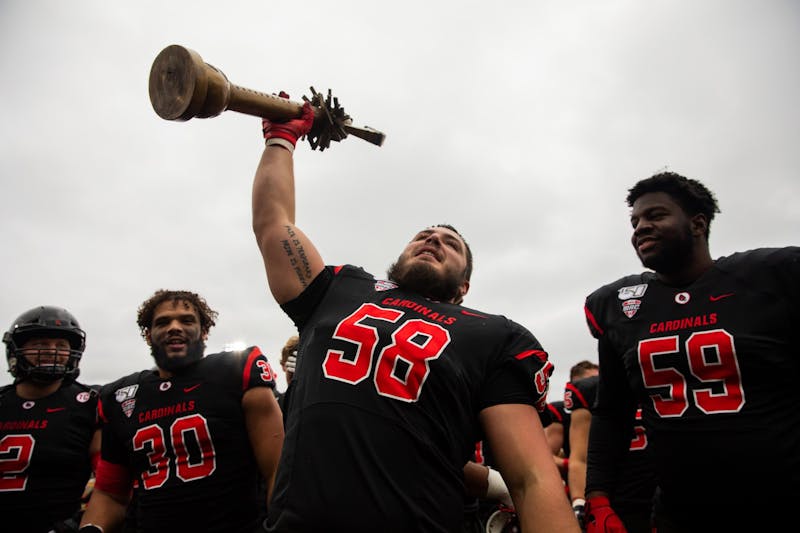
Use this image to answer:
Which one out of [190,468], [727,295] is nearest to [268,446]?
[190,468]

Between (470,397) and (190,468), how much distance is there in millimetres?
2543

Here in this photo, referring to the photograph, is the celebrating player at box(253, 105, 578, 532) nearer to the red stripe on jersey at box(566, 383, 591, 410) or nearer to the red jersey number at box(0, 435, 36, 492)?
the red stripe on jersey at box(566, 383, 591, 410)

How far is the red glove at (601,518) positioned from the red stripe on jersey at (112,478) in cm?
341

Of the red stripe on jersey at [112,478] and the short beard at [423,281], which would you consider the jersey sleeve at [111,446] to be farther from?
the short beard at [423,281]

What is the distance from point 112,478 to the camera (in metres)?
4.02

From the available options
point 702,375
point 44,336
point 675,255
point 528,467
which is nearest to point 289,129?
point 528,467

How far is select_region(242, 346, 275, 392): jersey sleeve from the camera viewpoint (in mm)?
3982

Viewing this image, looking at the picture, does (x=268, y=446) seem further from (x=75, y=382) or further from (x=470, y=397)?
(x=75, y=382)

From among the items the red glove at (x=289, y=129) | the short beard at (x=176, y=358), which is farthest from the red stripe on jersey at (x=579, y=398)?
the red glove at (x=289, y=129)

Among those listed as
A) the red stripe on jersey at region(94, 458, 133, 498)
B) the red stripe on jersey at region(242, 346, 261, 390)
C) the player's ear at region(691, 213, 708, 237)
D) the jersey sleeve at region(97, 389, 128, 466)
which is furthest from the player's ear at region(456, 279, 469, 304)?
the red stripe on jersey at region(94, 458, 133, 498)

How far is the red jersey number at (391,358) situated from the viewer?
196 centimetres

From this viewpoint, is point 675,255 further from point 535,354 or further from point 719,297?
point 535,354

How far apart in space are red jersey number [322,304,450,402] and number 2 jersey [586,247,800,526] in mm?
1441

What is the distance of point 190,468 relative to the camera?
12.1 feet
